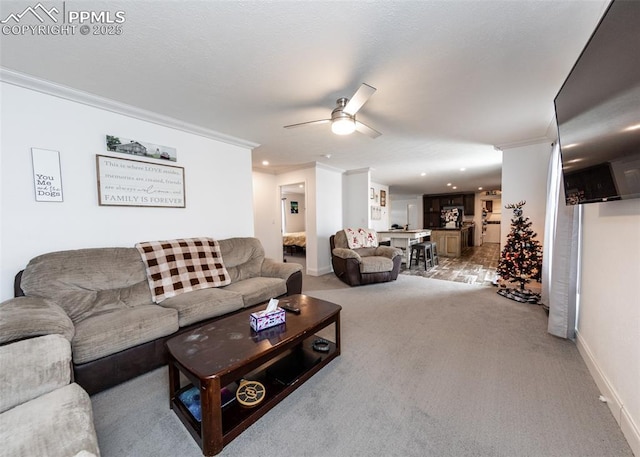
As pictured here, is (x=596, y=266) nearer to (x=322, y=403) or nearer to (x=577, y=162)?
(x=577, y=162)

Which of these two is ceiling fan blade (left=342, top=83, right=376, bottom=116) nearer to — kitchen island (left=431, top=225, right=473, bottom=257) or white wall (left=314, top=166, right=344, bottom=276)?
Answer: white wall (left=314, top=166, right=344, bottom=276)

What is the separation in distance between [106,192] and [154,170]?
494 millimetres

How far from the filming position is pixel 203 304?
2176 mm

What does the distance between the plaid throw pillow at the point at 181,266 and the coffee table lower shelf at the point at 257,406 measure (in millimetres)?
1110

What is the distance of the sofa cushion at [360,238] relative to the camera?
4770 millimetres

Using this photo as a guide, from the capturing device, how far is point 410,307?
3.18 m

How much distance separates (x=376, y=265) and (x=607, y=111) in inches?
130

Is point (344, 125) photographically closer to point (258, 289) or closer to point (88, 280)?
point (258, 289)

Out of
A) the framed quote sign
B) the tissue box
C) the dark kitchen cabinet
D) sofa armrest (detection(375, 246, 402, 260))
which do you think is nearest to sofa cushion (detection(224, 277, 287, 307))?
the tissue box

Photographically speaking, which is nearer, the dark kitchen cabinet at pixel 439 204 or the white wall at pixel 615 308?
the white wall at pixel 615 308

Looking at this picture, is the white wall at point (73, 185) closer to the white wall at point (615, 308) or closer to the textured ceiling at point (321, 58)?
the textured ceiling at point (321, 58)

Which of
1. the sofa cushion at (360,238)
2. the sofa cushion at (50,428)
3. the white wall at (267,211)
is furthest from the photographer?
the white wall at (267,211)

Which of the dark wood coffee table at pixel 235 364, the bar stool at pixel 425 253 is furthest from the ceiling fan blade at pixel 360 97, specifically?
the bar stool at pixel 425 253

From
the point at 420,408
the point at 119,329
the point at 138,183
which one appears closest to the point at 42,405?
the point at 119,329
